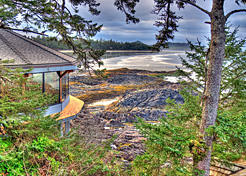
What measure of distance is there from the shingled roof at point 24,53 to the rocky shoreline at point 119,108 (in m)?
2.96

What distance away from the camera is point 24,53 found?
287 inches

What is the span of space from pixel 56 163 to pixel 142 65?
89.5 ft

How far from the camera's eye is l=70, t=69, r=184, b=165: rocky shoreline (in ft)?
33.1

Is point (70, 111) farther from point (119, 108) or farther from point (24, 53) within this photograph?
point (119, 108)

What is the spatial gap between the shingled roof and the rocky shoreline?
2.96 m

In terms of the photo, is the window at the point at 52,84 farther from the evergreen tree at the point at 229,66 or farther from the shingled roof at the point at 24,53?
the evergreen tree at the point at 229,66

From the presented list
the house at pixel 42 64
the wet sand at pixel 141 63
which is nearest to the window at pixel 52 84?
the house at pixel 42 64

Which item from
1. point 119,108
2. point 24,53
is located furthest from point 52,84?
point 119,108

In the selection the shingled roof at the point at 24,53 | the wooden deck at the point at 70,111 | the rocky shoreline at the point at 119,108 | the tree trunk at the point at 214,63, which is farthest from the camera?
the rocky shoreline at the point at 119,108

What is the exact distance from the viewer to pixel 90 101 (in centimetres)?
1825

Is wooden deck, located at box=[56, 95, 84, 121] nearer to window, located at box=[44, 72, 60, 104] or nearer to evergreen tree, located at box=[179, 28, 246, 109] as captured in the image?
window, located at box=[44, 72, 60, 104]

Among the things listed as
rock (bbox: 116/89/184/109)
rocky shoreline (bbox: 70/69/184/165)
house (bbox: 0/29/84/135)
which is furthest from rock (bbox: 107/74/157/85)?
house (bbox: 0/29/84/135)

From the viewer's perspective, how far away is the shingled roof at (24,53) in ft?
21.6

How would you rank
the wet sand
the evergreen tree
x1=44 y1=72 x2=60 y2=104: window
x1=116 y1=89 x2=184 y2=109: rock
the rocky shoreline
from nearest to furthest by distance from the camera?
the evergreen tree, x1=44 y1=72 x2=60 y2=104: window, the rocky shoreline, x1=116 y1=89 x2=184 y2=109: rock, the wet sand
